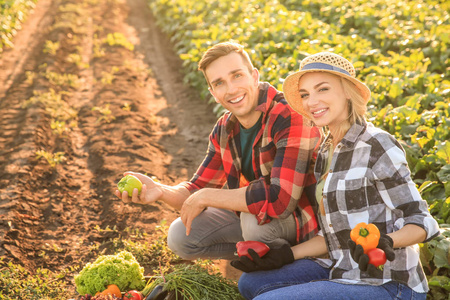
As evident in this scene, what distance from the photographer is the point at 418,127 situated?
4395mm

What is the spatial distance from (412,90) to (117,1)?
12447 millimetres

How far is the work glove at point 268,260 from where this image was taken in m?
3.02

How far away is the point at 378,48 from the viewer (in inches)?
310

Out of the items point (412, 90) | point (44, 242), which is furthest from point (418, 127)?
point (44, 242)

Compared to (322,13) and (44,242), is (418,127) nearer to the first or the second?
(44,242)

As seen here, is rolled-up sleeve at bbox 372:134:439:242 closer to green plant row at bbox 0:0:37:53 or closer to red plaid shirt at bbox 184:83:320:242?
red plaid shirt at bbox 184:83:320:242

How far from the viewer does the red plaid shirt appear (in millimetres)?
3115

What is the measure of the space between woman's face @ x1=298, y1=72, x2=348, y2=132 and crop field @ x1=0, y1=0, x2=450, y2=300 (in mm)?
1184

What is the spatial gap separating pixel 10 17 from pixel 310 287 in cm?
1259

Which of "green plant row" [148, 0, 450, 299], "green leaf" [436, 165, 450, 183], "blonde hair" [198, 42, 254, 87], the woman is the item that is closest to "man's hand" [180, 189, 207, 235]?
the woman

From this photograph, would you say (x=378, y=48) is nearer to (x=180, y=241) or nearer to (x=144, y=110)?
(x=144, y=110)

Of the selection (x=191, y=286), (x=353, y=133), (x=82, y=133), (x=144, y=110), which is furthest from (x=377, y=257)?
(x=144, y=110)

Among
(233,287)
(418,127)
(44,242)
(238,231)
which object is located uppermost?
(418,127)

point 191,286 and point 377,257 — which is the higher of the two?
point 377,257
